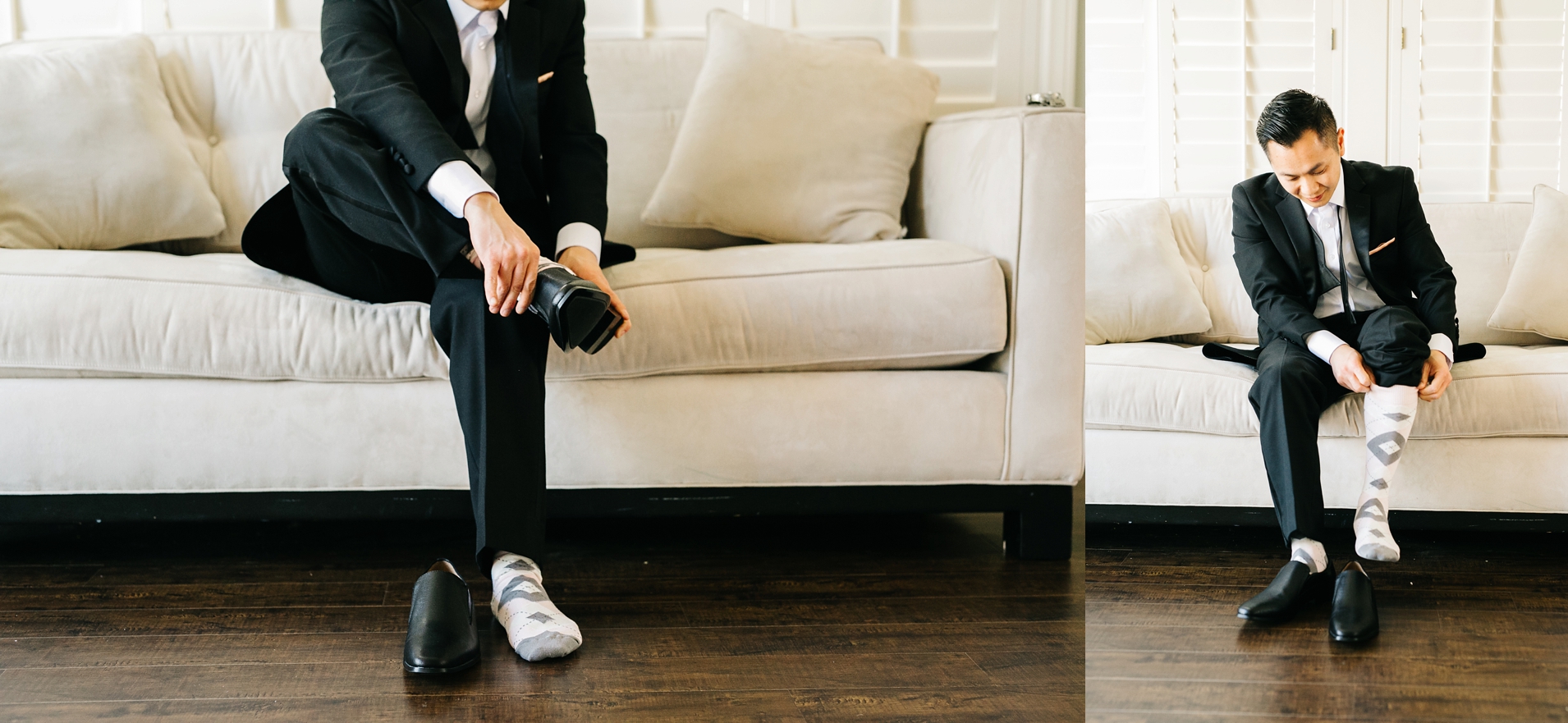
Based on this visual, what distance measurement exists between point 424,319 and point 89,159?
0.80 meters

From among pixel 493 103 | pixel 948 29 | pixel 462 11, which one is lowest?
pixel 493 103

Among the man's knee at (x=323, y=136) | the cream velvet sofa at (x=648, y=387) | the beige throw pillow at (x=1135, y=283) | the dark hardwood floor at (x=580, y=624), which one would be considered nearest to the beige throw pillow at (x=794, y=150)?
the cream velvet sofa at (x=648, y=387)

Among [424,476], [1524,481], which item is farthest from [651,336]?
[1524,481]

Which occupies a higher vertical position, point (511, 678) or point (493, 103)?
point (493, 103)

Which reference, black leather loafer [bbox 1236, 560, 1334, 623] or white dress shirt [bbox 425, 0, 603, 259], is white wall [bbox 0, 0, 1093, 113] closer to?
white dress shirt [bbox 425, 0, 603, 259]

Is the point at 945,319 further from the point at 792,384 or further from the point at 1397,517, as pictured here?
the point at 1397,517

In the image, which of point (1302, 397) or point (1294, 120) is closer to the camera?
point (1294, 120)

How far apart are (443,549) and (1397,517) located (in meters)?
1.16

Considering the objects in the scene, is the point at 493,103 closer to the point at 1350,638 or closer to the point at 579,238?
the point at 579,238

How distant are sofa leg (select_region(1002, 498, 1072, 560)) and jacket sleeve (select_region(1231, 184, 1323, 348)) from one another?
29.7 inches

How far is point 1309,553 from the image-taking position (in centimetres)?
73

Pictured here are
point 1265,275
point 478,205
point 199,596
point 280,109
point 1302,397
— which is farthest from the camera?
point 280,109

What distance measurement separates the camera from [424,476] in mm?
1349

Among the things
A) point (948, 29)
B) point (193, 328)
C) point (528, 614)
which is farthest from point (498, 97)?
point (948, 29)
